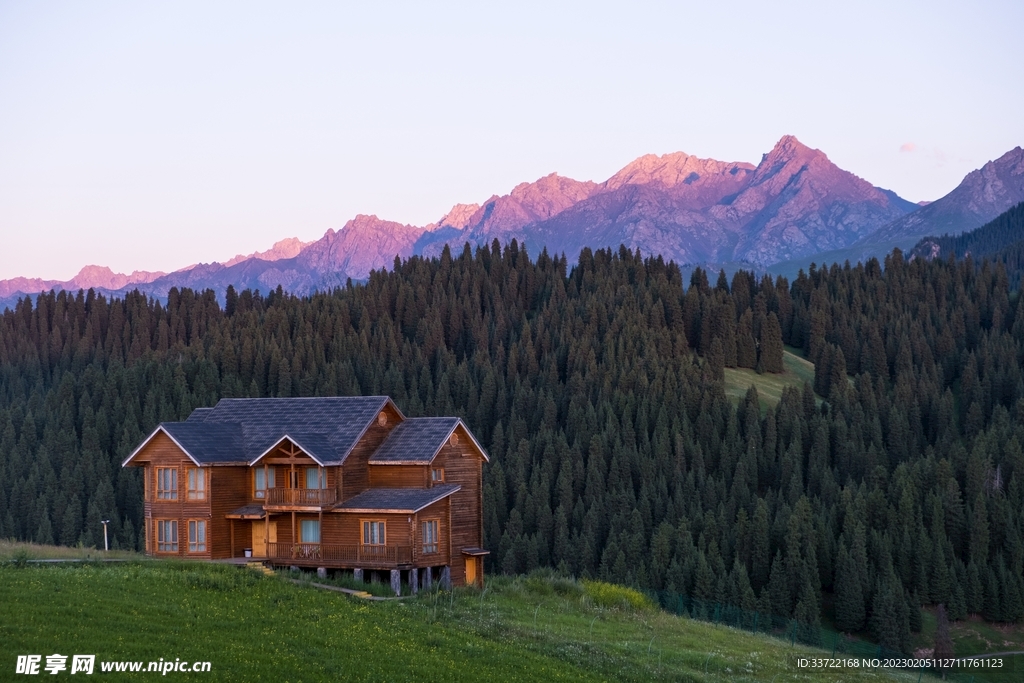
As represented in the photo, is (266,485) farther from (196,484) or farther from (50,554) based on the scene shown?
(50,554)

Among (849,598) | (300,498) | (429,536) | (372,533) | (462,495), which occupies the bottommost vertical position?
(849,598)

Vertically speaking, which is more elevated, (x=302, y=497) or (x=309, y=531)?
(x=302, y=497)

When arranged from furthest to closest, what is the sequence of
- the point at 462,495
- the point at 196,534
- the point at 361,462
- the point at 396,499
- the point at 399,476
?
the point at 462,495, the point at 399,476, the point at 361,462, the point at 196,534, the point at 396,499

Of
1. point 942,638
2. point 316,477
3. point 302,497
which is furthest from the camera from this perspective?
point 942,638

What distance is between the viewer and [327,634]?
42.2m

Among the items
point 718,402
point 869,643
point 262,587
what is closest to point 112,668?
point 262,587

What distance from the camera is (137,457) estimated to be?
67250mm

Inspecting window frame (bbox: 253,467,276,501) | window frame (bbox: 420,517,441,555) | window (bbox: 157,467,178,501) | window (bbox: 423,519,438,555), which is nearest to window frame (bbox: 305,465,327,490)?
window frame (bbox: 253,467,276,501)

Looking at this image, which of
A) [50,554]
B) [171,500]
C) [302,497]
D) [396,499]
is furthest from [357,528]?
[50,554]

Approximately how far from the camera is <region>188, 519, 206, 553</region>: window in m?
66.2

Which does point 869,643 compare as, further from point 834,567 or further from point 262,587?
point 262,587

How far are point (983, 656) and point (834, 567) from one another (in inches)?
692

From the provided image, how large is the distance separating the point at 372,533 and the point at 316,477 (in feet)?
14.3

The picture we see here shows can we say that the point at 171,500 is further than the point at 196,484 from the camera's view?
Yes
